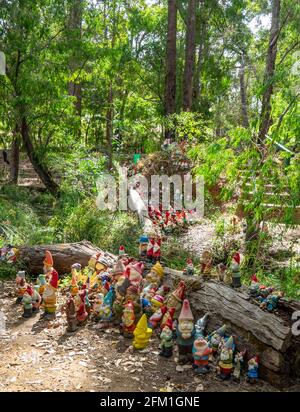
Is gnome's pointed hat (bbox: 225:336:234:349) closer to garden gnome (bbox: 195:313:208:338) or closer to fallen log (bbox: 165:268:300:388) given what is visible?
fallen log (bbox: 165:268:300:388)

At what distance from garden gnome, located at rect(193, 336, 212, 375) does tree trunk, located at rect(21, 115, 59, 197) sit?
7303 millimetres

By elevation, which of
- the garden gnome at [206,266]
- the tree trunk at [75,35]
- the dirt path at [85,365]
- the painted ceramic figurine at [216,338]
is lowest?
the dirt path at [85,365]

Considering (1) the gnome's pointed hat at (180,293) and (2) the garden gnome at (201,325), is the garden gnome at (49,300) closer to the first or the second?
(1) the gnome's pointed hat at (180,293)

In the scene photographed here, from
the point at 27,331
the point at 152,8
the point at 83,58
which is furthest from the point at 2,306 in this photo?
the point at 152,8

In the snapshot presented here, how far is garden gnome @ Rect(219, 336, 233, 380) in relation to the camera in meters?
3.20

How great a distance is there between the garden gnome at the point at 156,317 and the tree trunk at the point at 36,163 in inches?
258

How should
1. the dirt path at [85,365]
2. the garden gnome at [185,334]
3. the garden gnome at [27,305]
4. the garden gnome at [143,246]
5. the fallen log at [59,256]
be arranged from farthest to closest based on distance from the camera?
the fallen log at [59,256] < the garden gnome at [143,246] < the garden gnome at [27,305] < the garden gnome at [185,334] < the dirt path at [85,365]

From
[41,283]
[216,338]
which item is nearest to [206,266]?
[216,338]

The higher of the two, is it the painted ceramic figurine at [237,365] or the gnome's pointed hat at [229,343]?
the gnome's pointed hat at [229,343]

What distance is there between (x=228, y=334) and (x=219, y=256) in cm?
307

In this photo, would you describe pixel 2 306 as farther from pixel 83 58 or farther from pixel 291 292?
pixel 83 58

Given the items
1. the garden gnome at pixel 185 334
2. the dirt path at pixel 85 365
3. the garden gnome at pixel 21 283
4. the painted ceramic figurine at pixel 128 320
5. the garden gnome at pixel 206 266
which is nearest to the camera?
the dirt path at pixel 85 365

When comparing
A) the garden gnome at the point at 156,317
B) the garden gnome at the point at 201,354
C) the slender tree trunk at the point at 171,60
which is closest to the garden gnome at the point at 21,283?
the garden gnome at the point at 156,317

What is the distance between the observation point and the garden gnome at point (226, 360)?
320 cm
